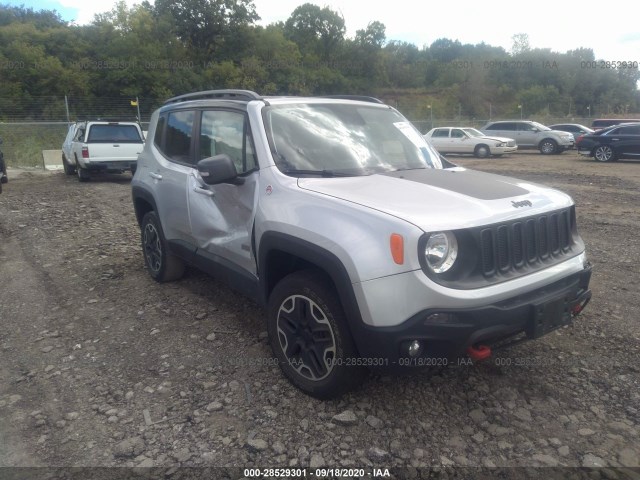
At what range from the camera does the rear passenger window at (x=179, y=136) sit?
4727mm

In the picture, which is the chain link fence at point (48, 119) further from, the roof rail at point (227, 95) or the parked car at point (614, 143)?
the parked car at point (614, 143)

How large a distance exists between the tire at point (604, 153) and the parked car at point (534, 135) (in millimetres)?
5662

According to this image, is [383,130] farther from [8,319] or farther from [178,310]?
[8,319]

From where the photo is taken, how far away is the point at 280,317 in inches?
134

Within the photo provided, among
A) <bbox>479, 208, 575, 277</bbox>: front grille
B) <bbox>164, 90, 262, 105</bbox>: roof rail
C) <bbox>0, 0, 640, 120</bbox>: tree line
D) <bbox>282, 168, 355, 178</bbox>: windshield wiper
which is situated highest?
<bbox>0, 0, 640, 120</bbox>: tree line

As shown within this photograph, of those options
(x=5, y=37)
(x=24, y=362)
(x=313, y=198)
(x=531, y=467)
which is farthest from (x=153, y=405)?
(x=5, y=37)

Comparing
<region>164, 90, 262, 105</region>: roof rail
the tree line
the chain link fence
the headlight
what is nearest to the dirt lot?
the headlight

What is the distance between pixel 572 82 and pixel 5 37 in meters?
55.4

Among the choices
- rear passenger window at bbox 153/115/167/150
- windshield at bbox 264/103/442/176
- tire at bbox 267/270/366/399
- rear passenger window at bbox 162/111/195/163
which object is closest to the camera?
tire at bbox 267/270/366/399

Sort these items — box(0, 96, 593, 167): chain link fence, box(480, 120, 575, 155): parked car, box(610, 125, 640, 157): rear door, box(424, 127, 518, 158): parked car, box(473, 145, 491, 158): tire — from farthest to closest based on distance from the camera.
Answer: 1. box(480, 120, 575, 155): parked car
2. box(473, 145, 491, 158): tire
3. box(424, 127, 518, 158): parked car
4. box(0, 96, 593, 167): chain link fence
5. box(610, 125, 640, 157): rear door

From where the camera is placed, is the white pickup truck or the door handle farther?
the white pickup truck

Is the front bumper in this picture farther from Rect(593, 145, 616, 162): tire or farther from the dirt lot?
Rect(593, 145, 616, 162): tire

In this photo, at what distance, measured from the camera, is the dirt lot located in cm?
285

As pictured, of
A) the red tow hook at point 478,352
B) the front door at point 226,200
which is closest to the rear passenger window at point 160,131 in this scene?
the front door at point 226,200
